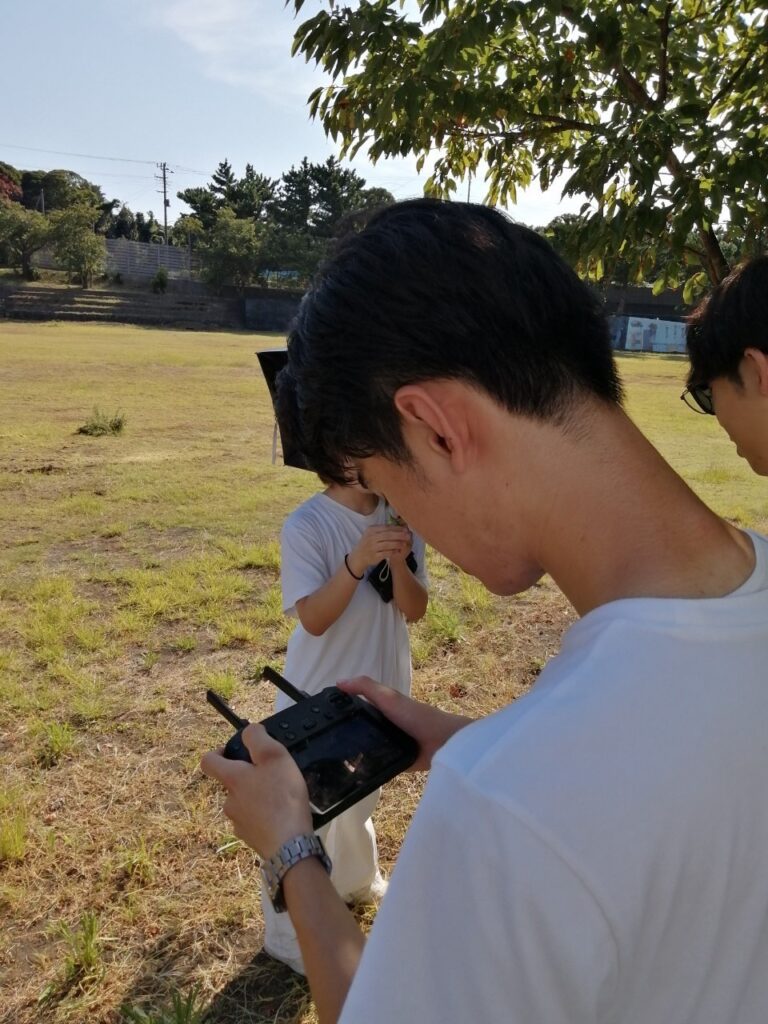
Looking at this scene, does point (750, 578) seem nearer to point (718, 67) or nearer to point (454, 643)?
point (718, 67)

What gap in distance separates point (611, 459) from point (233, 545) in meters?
5.87

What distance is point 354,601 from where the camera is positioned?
239 cm

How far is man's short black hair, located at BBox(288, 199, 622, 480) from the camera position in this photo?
33.0 inches

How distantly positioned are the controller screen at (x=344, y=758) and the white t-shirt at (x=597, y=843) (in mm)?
380

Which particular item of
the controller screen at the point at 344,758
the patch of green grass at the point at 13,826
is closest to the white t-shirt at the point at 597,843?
the controller screen at the point at 344,758

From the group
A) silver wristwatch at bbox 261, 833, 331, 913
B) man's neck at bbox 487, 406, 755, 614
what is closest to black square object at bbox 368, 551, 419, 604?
silver wristwatch at bbox 261, 833, 331, 913

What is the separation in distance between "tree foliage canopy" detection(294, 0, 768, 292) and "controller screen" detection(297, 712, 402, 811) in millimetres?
2025

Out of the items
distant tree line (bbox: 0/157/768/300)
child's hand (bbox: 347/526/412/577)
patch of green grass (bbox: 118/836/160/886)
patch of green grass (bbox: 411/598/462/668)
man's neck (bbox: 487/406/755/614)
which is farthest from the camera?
distant tree line (bbox: 0/157/768/300)

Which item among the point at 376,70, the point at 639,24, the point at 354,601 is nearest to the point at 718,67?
the point at 639,24

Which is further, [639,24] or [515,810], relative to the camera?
[639,24]

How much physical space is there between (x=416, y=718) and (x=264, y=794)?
11.6 inches

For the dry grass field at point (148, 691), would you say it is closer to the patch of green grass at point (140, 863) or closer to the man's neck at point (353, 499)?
the patch of green grass at point (140, 863)

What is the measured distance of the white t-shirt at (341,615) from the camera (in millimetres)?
2361

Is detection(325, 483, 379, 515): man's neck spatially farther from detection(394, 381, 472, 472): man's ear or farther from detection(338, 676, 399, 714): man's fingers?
detection(394, 381, 472, 472): man's ear
